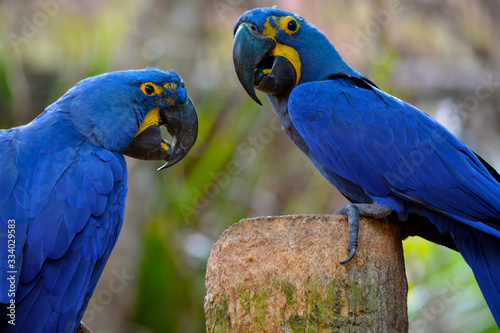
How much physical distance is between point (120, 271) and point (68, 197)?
2844mm

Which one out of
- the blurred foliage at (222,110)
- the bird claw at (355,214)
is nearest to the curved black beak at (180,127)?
the bird claw at (355,214)

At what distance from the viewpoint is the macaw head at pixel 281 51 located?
110 inches

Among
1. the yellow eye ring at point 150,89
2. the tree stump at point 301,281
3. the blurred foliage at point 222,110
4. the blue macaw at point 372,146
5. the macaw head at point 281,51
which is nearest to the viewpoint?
the tree stump at point 301,281

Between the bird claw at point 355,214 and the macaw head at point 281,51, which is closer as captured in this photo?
the bird claw at point 355,214

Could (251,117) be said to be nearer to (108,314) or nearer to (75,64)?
(75,64)

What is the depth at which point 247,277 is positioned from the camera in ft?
6.85

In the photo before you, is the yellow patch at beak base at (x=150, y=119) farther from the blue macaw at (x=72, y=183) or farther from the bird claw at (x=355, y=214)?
the bird claw at (x=355, y=214)

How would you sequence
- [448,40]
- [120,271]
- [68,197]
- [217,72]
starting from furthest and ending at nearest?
[217,72] < [448,40] < [120,271] < [68,197]

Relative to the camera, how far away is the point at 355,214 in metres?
2.21

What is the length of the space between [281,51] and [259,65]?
0.45ft

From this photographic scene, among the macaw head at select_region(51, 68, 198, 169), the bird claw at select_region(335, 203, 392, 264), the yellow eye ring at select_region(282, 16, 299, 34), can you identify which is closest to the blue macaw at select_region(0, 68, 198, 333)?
the macaw head at select_region(51, 68, 198, 169)

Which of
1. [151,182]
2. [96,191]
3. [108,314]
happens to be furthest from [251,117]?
[96,191]

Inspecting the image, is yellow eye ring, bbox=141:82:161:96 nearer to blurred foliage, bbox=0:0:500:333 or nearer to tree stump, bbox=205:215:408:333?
tree stump, bbox=205:215:408:333

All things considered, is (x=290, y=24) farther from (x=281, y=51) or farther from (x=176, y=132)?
(x=176, y=132)
